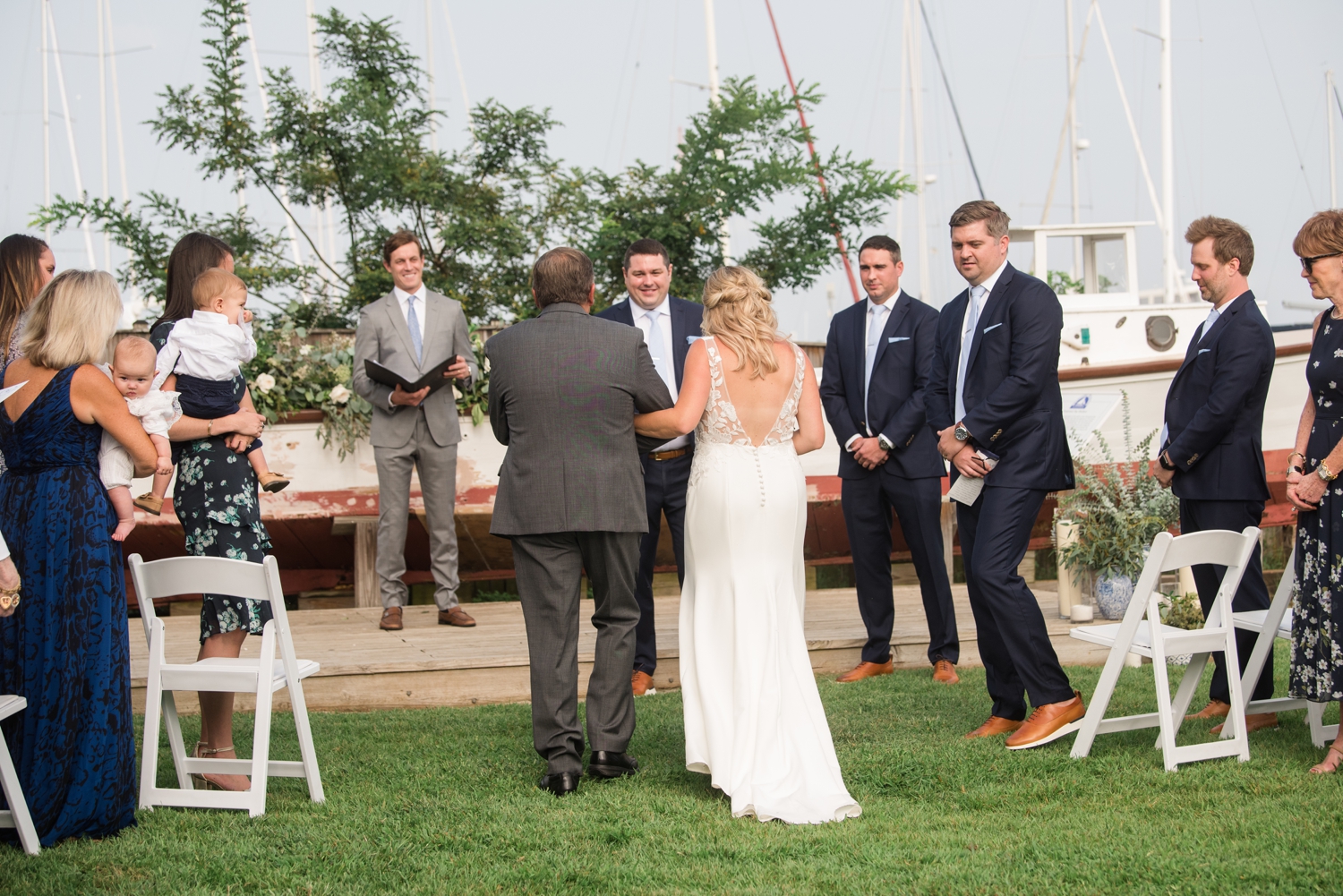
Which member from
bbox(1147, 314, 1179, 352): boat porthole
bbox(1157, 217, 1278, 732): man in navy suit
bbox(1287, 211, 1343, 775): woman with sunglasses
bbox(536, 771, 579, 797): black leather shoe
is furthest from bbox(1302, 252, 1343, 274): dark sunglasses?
bbox(1147, 314, 1179, 352): boat porthole

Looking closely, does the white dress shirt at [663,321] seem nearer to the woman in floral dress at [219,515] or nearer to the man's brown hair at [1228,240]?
the woman in floral dress at [219,515]

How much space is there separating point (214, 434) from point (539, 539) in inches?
46.6

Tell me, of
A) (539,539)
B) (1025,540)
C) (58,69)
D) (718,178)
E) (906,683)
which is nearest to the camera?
(539,539)

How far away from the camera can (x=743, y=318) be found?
12.4ft

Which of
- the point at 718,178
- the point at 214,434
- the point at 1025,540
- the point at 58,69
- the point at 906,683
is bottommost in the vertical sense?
the point at 906,683

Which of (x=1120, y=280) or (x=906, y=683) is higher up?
(x=1120, y=280)

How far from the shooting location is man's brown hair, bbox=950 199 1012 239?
14.2 feet

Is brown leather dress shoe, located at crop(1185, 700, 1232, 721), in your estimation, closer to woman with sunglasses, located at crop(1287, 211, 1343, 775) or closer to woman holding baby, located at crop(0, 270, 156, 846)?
woman with sunglasses, located at crop(1287, 211, 1343, 775)

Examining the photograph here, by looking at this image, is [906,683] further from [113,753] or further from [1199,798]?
[113,753]

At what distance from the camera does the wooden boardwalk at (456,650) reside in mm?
5078

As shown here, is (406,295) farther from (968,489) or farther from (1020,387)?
(1020,387)

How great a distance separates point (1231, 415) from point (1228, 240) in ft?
2.31

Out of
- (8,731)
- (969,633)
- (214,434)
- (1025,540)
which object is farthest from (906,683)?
(8,731)

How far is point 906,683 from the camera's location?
5.31m
